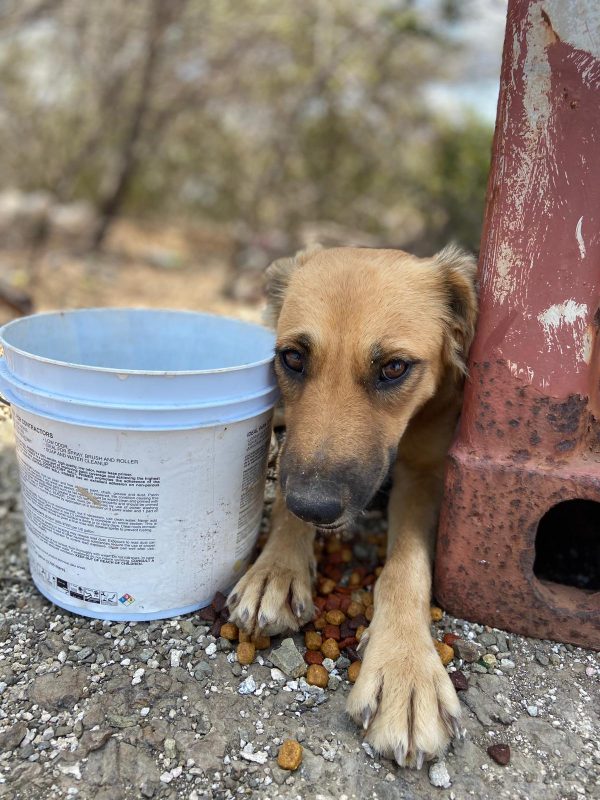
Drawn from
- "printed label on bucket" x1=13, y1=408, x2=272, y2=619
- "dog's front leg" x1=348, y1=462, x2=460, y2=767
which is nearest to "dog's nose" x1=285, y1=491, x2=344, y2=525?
"printed label on bucket" x1=13, y1=408, x2=272, y2=619

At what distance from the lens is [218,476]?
2068 millimetres

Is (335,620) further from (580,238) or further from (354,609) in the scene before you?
(580,238)

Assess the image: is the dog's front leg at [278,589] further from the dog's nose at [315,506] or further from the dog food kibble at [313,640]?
the dog's nose at [315,506]

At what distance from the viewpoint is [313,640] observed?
7.04 ft

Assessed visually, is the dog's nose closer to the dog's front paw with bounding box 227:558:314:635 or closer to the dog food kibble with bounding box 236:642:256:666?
the dog's front paw with bounding box 227:558:314:635

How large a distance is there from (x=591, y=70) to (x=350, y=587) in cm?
188

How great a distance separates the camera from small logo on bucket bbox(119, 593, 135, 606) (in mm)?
2107

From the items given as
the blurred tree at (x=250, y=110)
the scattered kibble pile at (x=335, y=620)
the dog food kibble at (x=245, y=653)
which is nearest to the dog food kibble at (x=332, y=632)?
A: the scattered kibble pile at (x=335, y=620)

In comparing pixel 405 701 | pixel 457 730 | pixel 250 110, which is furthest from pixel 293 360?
pixel 250 110

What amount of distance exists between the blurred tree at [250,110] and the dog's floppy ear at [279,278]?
16.6ft

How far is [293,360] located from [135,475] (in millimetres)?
696

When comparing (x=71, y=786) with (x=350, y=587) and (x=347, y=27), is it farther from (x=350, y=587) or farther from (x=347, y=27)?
(x=347, y=27)

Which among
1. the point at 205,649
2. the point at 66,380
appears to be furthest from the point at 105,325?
the point at 205,649

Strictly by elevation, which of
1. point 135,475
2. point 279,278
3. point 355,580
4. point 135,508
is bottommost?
point 355,580
